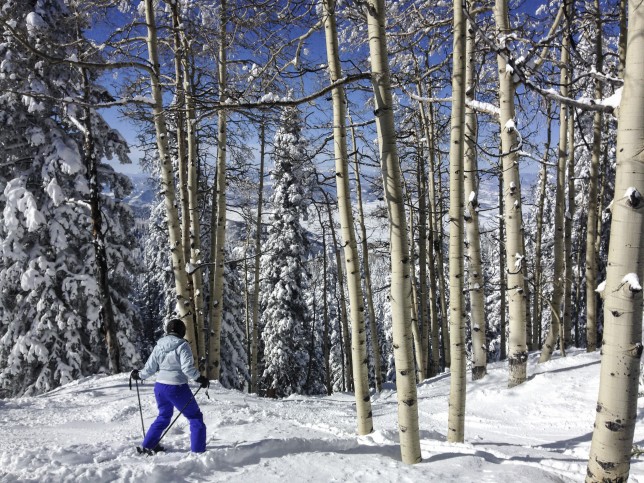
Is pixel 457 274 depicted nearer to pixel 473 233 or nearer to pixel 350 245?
pixel 350 245

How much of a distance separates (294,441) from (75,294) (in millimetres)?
9002

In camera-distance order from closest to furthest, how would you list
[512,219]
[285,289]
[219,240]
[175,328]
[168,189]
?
[175,328] < [512,219] < [168,189] < [219,240] < [285,289]

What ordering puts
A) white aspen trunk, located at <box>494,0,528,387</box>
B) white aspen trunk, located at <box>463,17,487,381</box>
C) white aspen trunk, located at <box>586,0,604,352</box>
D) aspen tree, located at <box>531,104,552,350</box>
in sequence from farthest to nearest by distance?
aspen tree, located at <box>531,104,552,350</box> → white aspen trunk, located at <box>586,0,604,352</box> → white aspen trunk, located at <box>463,17,487,381</box> → white aspen trunk, located at <box>494,0,528,387</box>

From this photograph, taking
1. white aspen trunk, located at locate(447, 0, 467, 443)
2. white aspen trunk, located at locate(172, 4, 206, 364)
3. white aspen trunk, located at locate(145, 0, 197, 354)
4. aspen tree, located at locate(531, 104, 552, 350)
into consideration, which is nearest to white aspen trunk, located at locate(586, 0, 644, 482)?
white aspen trunk, located at locate(447, 0, 467, 443)

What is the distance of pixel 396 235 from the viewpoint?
3934mm

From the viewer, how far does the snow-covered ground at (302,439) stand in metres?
3.78

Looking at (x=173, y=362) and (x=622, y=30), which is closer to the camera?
(x=173, y=362)

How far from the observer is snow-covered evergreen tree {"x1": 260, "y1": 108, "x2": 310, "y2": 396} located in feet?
65.0

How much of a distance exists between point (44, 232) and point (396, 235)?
1082 centimetres

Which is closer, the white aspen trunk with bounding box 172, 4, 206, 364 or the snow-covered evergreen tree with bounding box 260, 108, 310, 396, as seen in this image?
the white aspen trunk with bounding box 172, 4, 206, 364

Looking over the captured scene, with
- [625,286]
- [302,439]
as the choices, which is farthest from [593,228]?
[625,286]

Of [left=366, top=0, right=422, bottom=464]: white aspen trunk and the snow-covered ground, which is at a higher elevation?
[left=366, top=0, right=422, bottom=464]: white aspen trunk

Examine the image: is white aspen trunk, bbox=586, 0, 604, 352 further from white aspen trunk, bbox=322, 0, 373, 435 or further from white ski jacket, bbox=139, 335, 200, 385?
white ski jacket, bbox=139, 335, 200, 385

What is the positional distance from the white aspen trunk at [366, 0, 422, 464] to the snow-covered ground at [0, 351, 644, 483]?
→ 1.58 feet
